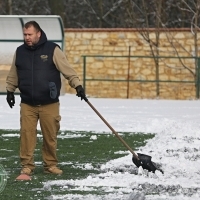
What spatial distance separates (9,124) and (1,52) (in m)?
9.78

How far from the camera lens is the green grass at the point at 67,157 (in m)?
9.52

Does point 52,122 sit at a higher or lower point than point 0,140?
higher

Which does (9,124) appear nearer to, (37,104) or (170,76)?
(37,104)

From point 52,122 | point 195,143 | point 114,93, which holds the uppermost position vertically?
point 52,122

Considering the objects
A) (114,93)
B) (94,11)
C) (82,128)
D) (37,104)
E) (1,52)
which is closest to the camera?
(37,104)

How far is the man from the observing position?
1062cm

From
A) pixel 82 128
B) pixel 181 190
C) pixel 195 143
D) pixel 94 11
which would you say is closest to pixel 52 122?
pixel 181 190

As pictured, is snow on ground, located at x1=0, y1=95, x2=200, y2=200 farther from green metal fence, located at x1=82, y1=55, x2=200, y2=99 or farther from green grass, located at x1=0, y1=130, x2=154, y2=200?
green metal fence, located at x1=82, y1=55, x2=200, y2=99

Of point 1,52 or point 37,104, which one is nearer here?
point 37,104

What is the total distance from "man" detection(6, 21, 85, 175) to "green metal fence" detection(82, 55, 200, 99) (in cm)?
1804

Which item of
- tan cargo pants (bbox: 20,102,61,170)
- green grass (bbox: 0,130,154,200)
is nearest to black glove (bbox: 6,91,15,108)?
tan cargo pants (bbox: 20,102,61,170)

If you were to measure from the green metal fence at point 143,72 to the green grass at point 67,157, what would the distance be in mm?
12616

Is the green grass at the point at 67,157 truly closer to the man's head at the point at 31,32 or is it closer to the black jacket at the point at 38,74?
the black jacket at the point at 38,74

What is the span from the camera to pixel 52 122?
423 inches
